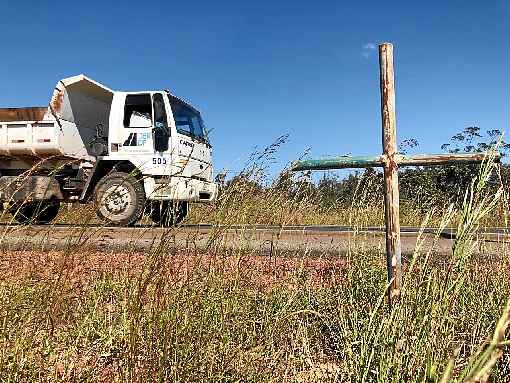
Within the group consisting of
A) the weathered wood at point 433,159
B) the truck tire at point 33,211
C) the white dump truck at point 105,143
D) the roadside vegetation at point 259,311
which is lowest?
the roadside vegetation at point 259,311

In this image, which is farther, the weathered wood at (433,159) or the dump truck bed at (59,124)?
the dump truck bed at (59,124)

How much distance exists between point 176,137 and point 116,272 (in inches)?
191

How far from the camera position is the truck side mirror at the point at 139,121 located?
28.1 ft

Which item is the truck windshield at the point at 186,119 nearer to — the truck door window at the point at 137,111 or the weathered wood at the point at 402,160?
the truck door window at the point at 137,111

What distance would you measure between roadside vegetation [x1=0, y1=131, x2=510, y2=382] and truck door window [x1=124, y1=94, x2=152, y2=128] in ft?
16.7

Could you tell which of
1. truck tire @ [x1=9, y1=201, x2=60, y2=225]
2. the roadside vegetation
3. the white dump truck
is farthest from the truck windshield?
the roadside vegetation

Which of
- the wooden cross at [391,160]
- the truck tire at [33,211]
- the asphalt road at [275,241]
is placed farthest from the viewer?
the asphalt road at [275,241]

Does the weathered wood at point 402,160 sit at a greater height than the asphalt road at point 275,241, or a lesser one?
greater

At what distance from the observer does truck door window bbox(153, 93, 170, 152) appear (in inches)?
330

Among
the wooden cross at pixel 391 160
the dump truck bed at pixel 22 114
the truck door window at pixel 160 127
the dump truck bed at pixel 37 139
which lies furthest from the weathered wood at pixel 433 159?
the dump truck bed at pixel 22 114

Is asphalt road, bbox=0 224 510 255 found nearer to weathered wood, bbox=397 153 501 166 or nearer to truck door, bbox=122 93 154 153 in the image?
weathered wood, bbox=397 153 501 166

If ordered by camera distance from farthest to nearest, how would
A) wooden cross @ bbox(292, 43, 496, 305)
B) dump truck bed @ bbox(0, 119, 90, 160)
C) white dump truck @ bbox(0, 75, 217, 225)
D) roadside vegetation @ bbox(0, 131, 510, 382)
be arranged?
dump truck bed @ bbox(0, 119, 90, 160) → white dump truck @ bbox(0, 75, 217, 225) → wooden cross @ bbox(292, 43, 496, 305) → roadside vegetation @ bbox(0, 131, 510, 382)

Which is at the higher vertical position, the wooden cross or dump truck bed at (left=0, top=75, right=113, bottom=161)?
dump truck bed at (left=0, top=75, right=113, bottom=161)

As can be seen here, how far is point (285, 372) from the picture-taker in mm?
2043
